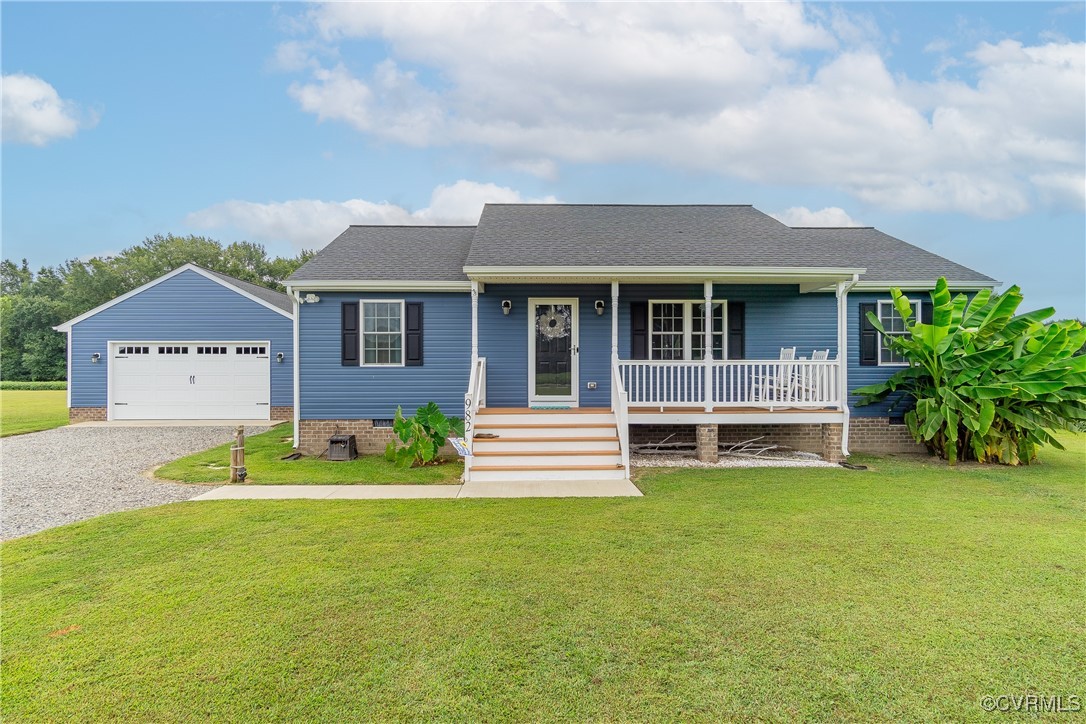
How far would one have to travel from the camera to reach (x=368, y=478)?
7.64m

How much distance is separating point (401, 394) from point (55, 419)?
13.4 m

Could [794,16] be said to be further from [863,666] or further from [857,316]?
[863,666]

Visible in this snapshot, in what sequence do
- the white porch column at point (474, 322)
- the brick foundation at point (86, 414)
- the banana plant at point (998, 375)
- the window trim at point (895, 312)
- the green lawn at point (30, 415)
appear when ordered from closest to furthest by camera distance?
the banana plant at point (998, 375) → the white porch column at point (474, 322) → the window trim at point (895, 312) → the green lawn at point (30, 415) → the brick foundation at point (86, 414)

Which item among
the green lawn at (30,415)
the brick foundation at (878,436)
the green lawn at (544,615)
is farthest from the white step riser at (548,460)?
the green lawn at (30,415)

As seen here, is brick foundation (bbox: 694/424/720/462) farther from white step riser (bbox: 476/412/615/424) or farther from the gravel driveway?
the gravel driveway

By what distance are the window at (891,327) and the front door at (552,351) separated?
6118 mm

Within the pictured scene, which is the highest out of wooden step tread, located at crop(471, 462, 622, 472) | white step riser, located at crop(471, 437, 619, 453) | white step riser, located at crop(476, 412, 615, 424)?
white step riser, located at crop(476, 412, 615, 424)

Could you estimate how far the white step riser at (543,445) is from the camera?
805cm

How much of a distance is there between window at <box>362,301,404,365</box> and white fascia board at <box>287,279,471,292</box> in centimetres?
38

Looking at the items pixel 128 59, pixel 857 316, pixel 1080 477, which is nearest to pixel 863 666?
pixel 1080 477

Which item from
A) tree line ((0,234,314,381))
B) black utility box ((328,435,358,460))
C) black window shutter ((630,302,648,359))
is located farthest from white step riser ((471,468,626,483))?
tree line ((0,234,314,381))

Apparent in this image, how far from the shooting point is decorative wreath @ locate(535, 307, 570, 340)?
987 cm

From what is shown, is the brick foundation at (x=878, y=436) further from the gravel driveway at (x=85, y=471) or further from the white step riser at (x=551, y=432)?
the gravel driveway at (x=85, y=471)

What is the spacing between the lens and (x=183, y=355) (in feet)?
48.5
